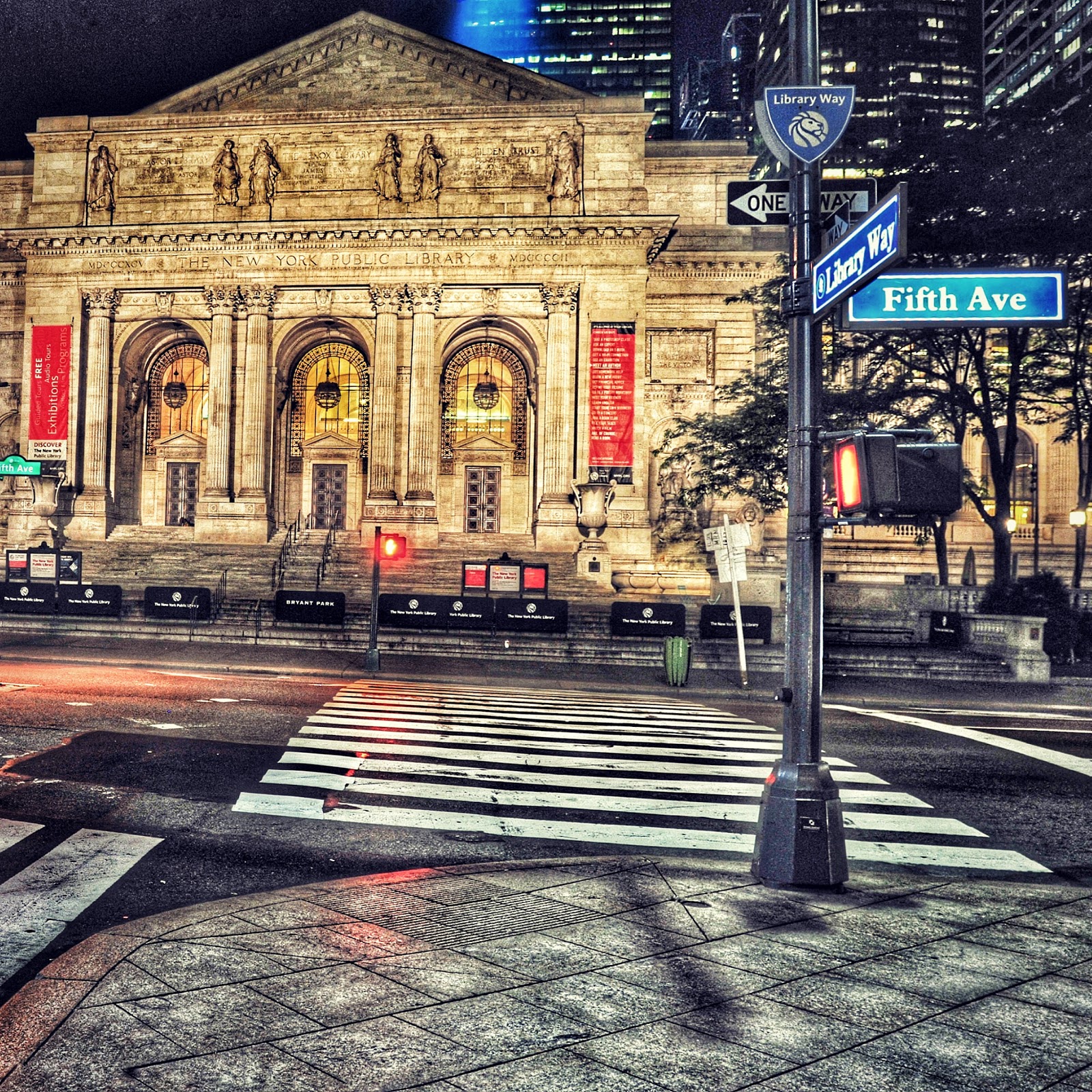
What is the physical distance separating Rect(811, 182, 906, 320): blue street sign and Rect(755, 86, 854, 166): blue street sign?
0.79 m

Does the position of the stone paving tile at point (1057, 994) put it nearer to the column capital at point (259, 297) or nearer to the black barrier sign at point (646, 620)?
the black barrier sign at point (646, 620)

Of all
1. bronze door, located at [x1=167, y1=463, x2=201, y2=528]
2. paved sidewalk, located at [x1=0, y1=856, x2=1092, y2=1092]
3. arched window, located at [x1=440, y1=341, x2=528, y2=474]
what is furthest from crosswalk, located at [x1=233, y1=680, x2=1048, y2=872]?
bronze door, located at [x1=167, y1=463, x2=201, y2=528]

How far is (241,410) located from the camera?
143 feet

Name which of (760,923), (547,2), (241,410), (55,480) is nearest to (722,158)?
(241,410)

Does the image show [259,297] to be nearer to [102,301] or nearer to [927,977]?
[102,301]

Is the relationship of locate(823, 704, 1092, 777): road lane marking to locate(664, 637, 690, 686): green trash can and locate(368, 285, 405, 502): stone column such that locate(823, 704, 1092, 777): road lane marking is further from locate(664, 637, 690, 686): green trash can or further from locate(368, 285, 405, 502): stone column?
locate(368, 285, 405, 502): stone column

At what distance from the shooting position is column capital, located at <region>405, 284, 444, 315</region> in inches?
1686

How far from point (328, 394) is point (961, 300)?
140 ft

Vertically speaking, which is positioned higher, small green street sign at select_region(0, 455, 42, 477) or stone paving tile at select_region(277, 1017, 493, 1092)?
small green street sign at select_region(0, 455, 42, 477)

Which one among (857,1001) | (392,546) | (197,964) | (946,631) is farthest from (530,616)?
(857,1001)

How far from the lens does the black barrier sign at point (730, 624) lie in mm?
28984

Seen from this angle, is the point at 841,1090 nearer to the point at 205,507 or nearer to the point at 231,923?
the point at 231,923

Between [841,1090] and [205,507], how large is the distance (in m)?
42.1

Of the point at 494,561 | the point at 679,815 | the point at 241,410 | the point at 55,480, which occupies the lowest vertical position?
the point at 679,815
